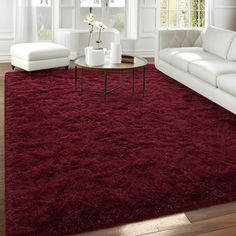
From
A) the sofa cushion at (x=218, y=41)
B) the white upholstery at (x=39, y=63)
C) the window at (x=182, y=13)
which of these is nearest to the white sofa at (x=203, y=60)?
the sofa cushion at (x=218, y=41)

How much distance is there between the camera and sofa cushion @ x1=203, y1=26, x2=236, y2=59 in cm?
525

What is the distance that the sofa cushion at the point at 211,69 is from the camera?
4.55 m

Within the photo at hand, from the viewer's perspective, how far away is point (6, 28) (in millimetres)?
7117

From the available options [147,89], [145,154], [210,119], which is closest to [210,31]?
[147,89]

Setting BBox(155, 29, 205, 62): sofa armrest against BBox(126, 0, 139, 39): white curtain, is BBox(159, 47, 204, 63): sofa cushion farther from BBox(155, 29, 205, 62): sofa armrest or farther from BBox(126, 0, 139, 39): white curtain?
BBox(126, 0, 139, 39): white curtain

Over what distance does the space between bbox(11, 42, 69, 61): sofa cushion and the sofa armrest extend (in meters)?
1.37

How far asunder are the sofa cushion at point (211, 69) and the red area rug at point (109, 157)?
0.25 meters

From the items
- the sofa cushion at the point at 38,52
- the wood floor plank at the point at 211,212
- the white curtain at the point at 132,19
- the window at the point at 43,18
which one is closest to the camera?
the wood floor plank at the point at 211,212

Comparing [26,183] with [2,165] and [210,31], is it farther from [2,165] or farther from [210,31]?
[210,31]

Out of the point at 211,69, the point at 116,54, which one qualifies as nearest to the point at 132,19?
the point at 116,54

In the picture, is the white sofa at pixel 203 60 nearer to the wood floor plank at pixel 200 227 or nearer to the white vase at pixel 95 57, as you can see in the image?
the white vase at pixel 95 57

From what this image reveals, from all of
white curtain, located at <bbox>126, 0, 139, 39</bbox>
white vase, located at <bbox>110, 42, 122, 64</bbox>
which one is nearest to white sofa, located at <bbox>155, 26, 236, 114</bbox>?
white vase, located at <bbox>110, 42, 122, 64</bbox>

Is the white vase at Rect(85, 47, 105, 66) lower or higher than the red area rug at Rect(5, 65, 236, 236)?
higher

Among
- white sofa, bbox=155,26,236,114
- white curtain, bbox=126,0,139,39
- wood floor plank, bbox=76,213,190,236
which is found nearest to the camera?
wood floor plank, bbox=76,213,190,236
